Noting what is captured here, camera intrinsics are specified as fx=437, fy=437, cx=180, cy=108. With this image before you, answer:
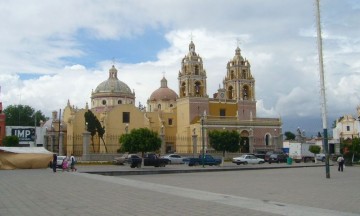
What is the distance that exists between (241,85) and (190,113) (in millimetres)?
9847

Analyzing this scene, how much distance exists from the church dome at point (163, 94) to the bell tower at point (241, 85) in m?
11.3

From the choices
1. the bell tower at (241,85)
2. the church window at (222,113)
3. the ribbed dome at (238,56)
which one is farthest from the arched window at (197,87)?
the ribbed dome at (238,56)

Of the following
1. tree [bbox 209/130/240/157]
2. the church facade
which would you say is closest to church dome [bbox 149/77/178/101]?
the church facade

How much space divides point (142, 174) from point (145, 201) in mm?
15404

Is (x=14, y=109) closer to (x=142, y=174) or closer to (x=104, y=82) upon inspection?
(x=104, y=82)

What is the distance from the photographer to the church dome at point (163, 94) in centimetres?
7650

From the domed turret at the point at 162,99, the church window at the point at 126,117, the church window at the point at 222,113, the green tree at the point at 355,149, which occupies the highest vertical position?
the domed turret at the point at 162,99

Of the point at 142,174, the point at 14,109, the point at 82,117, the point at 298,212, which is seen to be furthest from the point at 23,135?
the point at 298,212

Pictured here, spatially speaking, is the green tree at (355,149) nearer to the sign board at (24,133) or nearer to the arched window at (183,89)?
the arched window at (183,89)

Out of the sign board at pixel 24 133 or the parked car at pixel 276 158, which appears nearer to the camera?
the parked car at pixel 276 158

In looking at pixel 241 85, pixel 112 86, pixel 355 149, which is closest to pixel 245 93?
pixel 241 85

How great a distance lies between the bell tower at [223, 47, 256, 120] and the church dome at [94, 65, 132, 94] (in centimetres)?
1642

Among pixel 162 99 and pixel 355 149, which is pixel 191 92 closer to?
pixel 162 99

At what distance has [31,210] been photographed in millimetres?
10008
